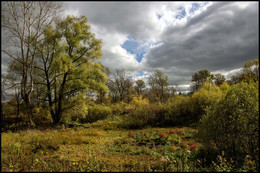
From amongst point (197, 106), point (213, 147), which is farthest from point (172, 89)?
point (213, 147)

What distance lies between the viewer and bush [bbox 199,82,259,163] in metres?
3.53

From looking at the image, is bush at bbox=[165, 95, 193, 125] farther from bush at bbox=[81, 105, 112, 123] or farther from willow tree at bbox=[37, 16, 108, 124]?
bush at bbox=[81, 105, 112, 123]

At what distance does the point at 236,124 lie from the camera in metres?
3.72

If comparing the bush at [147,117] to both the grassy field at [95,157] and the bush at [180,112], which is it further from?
the grassy field at [95,157]

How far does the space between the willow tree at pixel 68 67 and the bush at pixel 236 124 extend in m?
10.6

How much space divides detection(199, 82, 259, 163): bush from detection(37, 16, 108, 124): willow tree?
34.7 ft

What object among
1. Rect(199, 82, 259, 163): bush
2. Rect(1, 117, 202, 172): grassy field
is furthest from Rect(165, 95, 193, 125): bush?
Rect(199, 82, 259, 163): bush

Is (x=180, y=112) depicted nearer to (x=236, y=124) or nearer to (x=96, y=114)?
(x=236, y=124)

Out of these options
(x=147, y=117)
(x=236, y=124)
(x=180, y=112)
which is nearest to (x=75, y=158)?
(x=236, y=124)

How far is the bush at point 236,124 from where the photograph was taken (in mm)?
3533

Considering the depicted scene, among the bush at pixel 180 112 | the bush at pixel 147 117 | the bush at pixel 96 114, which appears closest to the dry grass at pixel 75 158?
the bush at pixel 147 117

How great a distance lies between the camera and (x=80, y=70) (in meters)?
12.7

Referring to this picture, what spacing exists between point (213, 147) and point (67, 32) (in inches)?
553

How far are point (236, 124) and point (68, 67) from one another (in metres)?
12.3
